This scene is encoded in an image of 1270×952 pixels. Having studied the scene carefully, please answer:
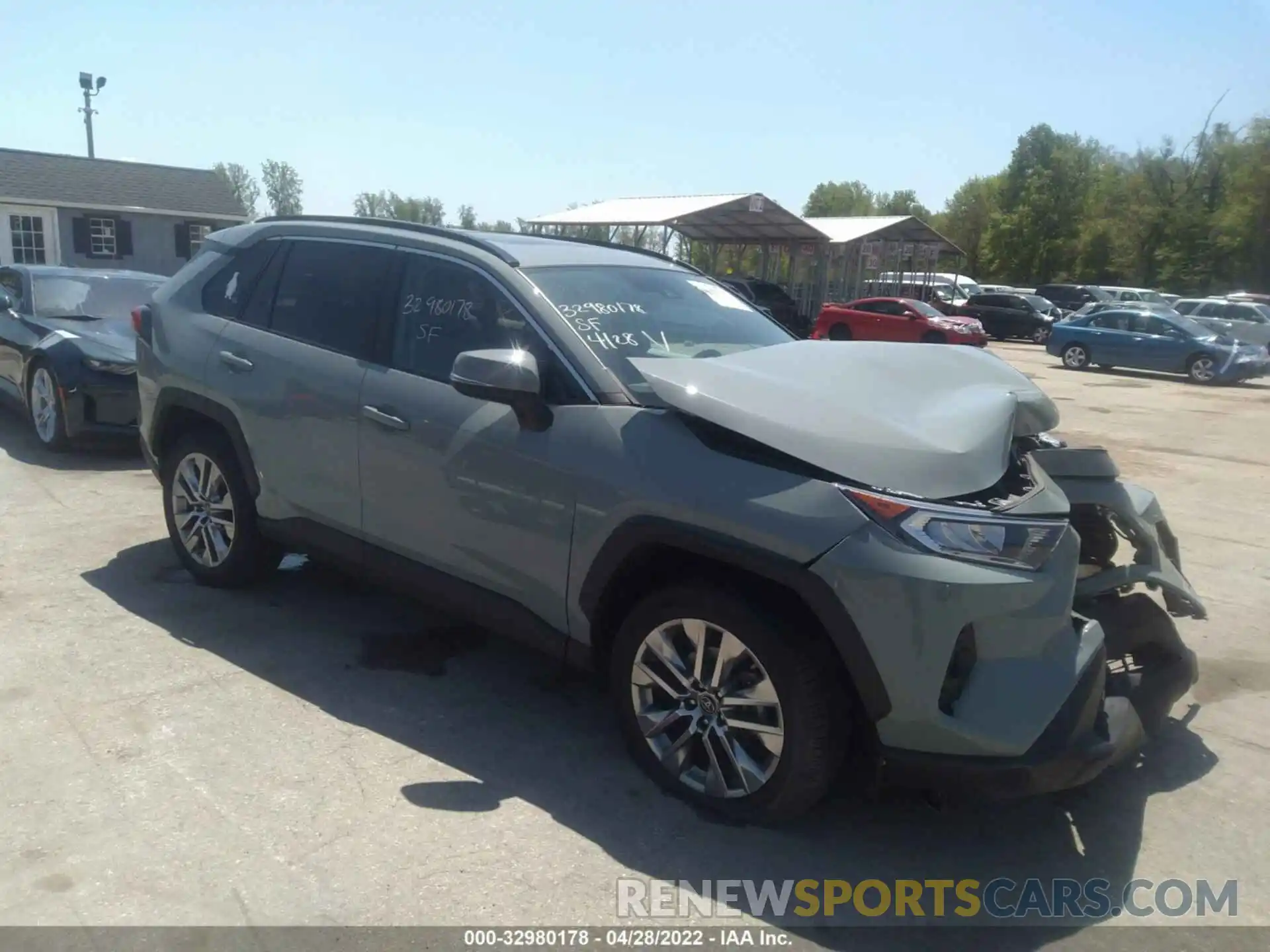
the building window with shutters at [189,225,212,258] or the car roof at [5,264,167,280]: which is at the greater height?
the building window with shutters at [189,225,212,258]

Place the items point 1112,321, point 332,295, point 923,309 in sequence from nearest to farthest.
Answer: point 332,295
point 1112,321
point 923,309

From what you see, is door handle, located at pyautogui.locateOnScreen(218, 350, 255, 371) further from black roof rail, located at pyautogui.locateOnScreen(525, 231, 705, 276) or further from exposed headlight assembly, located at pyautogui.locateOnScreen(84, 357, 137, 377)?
exposed headlight assembly, located at pyautogui.locateOnScreen(84, 357, 137, 377)

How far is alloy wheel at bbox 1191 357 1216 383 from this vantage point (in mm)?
21258

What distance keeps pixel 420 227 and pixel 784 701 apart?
2.65 m

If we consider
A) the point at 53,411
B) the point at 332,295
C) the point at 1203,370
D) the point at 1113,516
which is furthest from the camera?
the point at 1203,370

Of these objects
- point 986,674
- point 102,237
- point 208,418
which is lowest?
point 986,674

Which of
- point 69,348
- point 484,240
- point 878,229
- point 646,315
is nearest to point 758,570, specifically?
point 646,315

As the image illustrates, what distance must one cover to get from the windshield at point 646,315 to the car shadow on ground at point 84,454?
5.37 metres

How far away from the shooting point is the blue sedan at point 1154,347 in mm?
21203

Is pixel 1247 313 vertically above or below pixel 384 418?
above

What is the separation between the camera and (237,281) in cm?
498

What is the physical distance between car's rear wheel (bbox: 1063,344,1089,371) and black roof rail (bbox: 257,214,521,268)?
73.1ft

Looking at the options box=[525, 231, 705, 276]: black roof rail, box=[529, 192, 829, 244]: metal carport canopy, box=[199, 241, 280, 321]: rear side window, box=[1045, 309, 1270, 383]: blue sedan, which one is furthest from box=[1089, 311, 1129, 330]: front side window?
box=[199, 241, 280, 321]: rear side window

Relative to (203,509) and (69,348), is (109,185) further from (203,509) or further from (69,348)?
(203,509)
